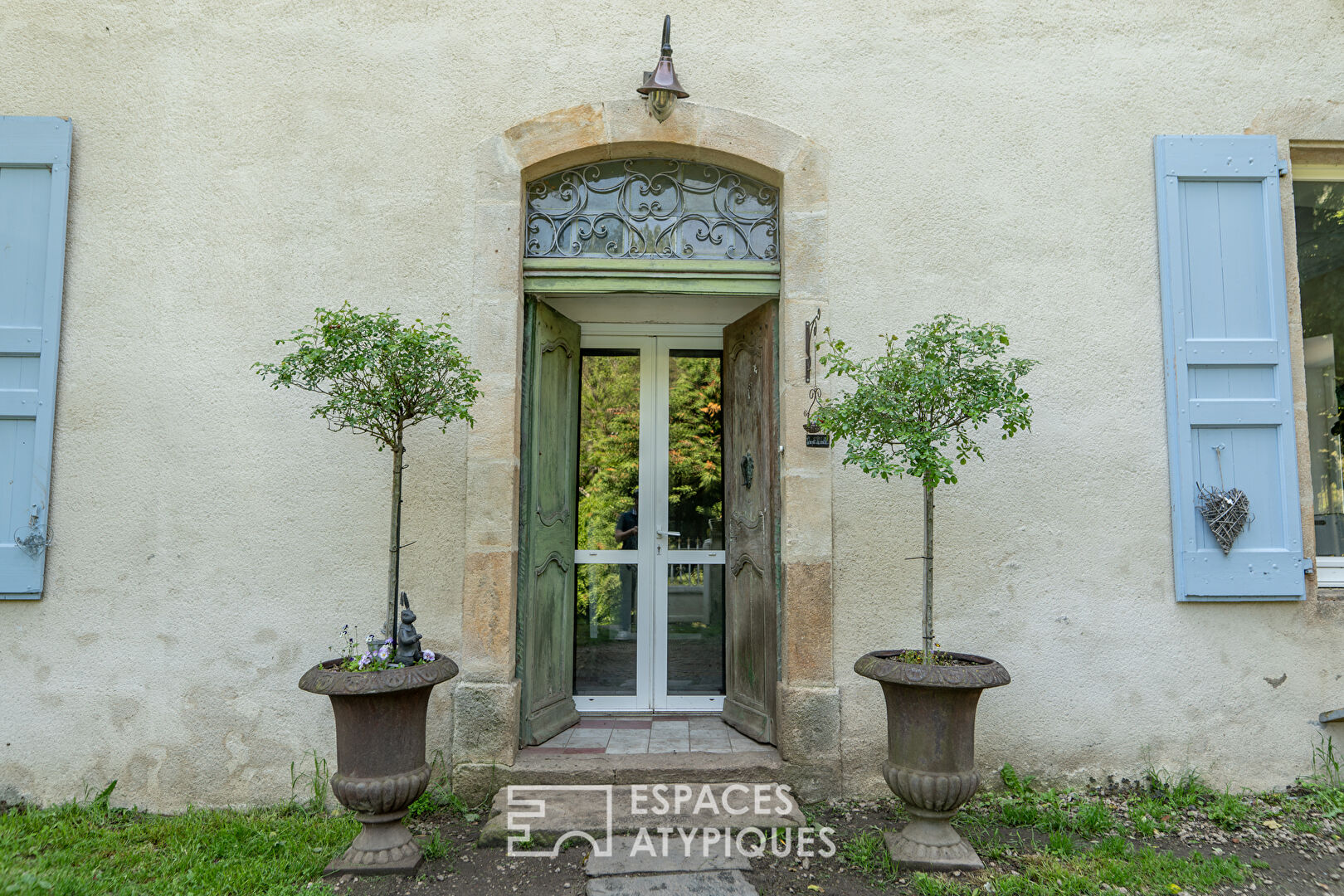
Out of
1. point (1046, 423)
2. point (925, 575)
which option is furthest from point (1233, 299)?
point (925, 575)

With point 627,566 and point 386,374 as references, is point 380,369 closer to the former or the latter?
point 386,374

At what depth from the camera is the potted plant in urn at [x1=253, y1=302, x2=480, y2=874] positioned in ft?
9.71

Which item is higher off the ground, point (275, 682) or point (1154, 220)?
point (1154, 220)

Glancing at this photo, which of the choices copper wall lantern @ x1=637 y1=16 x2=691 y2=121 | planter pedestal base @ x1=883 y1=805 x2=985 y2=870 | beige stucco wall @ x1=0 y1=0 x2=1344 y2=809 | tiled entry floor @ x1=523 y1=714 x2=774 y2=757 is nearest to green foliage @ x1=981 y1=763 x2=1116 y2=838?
beige stucco wall @ x1=0 y1=0 x2=1344 y2=809

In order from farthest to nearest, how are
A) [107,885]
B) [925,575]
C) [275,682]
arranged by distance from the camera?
[275,682] < [925,575] < [107,885]

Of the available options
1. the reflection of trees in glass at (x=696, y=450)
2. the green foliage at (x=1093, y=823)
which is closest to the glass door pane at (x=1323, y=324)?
the green foliage at (x=1093, y=823)

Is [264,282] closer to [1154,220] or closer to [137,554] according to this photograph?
[137,554]

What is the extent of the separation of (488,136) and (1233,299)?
369 centimetres

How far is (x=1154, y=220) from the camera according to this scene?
398cm

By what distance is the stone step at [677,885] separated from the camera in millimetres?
2863

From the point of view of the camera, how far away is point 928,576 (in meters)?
3.17

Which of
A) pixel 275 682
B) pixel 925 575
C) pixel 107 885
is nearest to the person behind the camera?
pixel 107 885

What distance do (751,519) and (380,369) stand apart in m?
2.03

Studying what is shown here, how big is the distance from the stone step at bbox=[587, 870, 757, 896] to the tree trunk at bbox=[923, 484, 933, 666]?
1071 millimetres
